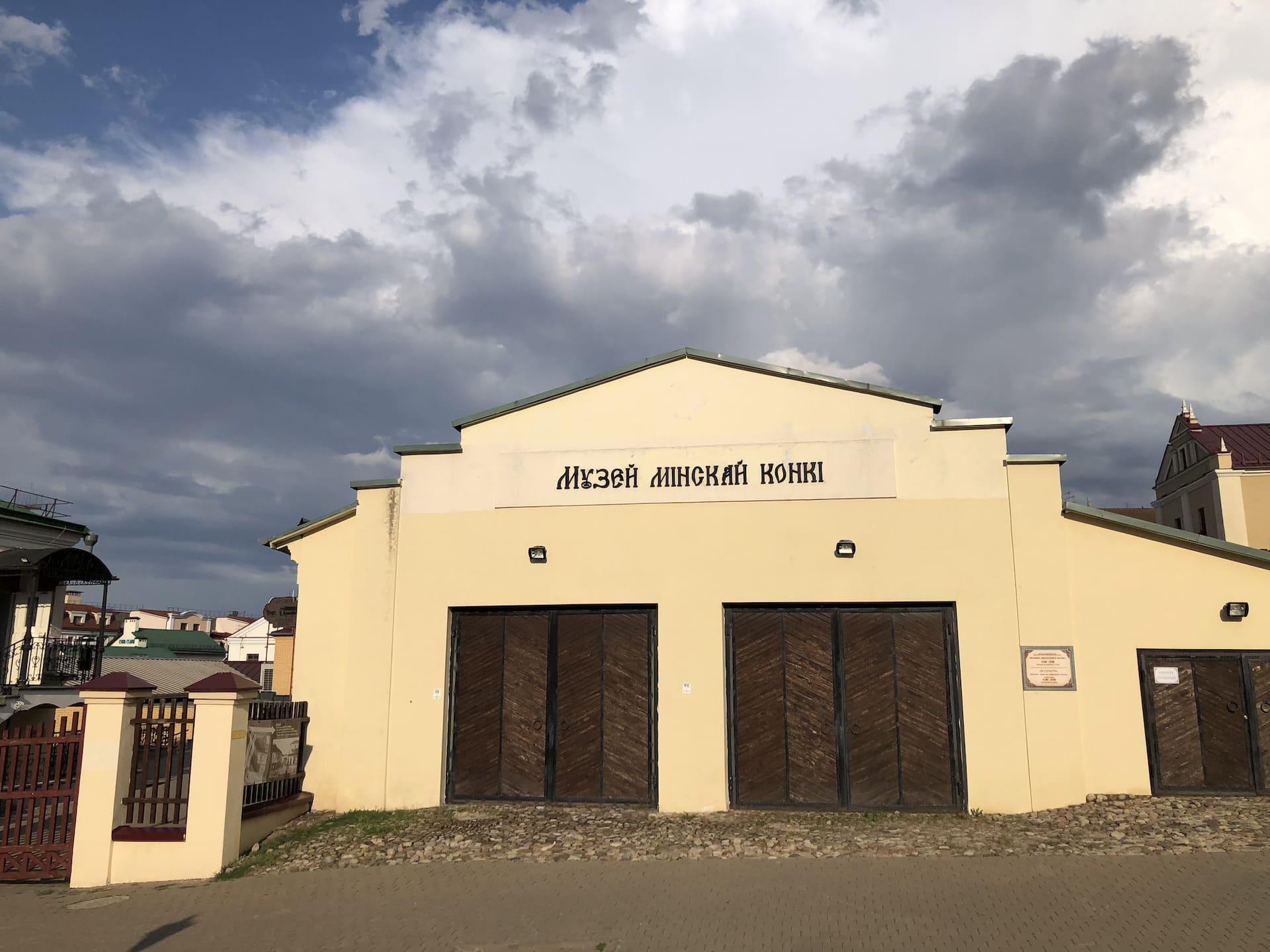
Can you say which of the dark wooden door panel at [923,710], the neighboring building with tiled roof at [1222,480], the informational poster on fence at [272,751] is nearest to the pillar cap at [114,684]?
the informational poster on fence at [272,751]

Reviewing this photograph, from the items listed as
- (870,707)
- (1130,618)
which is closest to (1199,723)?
(1130,618)

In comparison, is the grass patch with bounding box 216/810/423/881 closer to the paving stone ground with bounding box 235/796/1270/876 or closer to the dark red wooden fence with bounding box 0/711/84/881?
the paving stone ground with bounding box 235/796/1270/876

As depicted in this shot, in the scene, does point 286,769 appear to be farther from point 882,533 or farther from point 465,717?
point 882,533

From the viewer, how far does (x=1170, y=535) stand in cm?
1140

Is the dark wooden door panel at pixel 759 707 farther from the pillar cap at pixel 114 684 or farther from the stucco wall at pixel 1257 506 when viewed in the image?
the stucco wall at pixel 1257 506

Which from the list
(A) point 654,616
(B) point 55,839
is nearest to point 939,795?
(A) point 654,616

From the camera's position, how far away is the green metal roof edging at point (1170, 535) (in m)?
11.4

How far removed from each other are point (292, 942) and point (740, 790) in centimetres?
616

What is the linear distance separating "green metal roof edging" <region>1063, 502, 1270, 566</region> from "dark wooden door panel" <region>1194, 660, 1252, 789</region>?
143 cm

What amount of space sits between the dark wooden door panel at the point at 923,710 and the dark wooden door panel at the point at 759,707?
160 cm

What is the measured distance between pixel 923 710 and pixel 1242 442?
30183mm

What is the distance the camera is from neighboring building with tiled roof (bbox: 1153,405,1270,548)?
32125 mm

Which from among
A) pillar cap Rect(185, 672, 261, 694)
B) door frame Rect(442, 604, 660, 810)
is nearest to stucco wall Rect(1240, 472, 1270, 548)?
door frame Rect(442, 604, 660, 810)

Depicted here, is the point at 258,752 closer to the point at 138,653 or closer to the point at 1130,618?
the point at 1130,618
